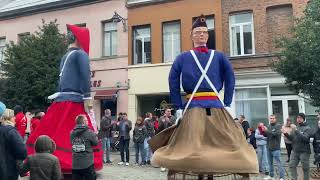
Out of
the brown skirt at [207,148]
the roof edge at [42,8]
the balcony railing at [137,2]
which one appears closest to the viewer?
the brown skirt at [207,148]

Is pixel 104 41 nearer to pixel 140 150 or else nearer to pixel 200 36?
pixel 140 150

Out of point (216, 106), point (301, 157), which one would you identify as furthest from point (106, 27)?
point (216, 106)

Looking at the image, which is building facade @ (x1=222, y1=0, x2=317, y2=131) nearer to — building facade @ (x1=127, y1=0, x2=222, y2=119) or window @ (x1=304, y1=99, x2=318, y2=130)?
window @ (x1=304, y1=99, x2=318, y2=130)

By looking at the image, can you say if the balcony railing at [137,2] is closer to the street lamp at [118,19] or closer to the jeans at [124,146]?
the street lamp at [118,19]

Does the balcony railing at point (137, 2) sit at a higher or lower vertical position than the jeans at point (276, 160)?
higher

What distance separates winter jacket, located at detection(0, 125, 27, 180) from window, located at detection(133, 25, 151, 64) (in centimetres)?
1718

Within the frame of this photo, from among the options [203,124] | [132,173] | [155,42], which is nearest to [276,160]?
[132,173]

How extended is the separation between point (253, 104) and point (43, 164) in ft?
53.0

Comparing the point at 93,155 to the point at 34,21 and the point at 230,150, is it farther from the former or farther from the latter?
the point at 34,21

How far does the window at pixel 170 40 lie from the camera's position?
72.7ft

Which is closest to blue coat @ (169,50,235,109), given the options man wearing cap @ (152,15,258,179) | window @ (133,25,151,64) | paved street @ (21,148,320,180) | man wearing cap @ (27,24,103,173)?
man wearing cap @ (152,15,258,179)

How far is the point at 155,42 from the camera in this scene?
73.5 ft

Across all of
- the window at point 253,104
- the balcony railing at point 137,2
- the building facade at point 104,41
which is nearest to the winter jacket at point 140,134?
the window at point 253,104

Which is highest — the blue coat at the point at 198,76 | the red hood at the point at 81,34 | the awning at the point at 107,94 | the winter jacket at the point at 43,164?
the red hood at the point at 81,34
